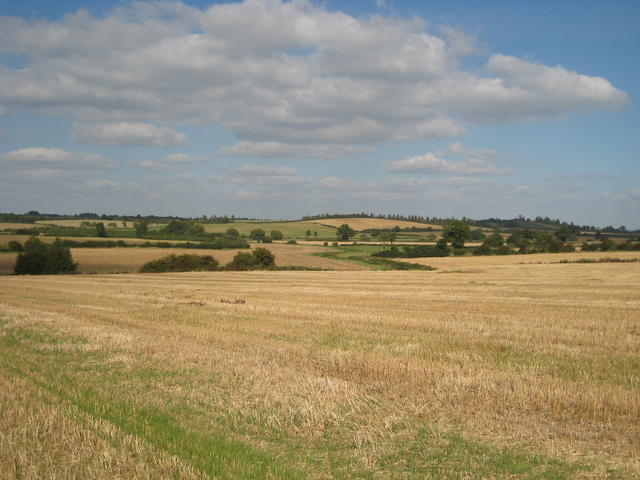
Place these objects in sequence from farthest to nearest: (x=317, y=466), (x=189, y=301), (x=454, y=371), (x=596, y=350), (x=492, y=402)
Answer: (x=189, y=301), (x=596, y=350), (x=454, y=371), (x=492, y=402), (x=317, y=466)

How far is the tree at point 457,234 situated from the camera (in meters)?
107

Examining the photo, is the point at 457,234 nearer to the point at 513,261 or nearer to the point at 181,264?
the point at 513,261

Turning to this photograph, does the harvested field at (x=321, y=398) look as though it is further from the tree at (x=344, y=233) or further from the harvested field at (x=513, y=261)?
the tree at (x=344, y=233)

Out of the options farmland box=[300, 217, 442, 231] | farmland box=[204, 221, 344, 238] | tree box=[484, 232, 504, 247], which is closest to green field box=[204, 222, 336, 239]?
farmland box=[204, 221, 344, 238]

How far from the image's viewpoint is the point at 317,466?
6.02 metres

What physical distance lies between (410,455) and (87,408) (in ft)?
16.7

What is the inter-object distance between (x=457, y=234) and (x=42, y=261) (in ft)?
262

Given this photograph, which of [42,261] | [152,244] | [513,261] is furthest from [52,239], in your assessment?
[513,261]

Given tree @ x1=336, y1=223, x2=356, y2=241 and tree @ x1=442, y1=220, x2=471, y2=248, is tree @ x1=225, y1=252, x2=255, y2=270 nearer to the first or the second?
tree @ x1=442, y1=220, x2=471, y2=248

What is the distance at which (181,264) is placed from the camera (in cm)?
6525

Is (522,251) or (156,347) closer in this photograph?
(156,347)

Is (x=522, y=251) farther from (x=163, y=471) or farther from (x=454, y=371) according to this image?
(x=163, y=471)

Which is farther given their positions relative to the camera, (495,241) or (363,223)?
(363,223)

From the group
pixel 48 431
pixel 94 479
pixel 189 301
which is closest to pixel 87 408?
pixel 48 431
